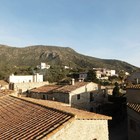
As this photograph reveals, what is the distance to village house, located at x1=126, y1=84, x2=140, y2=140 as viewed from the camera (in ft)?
68.1

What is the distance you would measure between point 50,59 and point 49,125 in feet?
572

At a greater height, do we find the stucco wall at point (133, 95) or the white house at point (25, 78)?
the white house at point (25, 78)

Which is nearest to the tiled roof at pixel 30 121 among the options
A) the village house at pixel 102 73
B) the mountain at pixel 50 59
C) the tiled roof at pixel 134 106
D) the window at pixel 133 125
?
the tiled roof at pixel 134 106

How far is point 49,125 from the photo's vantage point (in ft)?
32.3

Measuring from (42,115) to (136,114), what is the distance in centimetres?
1197

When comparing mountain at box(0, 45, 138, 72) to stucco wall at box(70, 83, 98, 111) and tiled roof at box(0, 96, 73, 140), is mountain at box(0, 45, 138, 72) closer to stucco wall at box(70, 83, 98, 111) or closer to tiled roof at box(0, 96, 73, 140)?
stucco wall at box(70, 83, 98, 111)

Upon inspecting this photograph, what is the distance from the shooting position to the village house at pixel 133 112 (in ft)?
68.1

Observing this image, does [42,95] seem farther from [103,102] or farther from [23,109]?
[23,109]

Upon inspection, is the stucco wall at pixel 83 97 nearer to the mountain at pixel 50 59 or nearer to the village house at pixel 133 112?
the village house at pixel 133 112

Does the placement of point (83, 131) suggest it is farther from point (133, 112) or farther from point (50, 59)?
point (50, 59)

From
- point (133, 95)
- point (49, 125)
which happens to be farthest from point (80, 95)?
point (49, 125)

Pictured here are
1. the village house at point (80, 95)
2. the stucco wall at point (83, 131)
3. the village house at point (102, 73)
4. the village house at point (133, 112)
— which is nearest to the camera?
the stucco wall at point (83, 131)

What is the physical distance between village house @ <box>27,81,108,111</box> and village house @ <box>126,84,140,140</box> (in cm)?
1152

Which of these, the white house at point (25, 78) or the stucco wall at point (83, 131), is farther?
the white house at point (25, 78)
